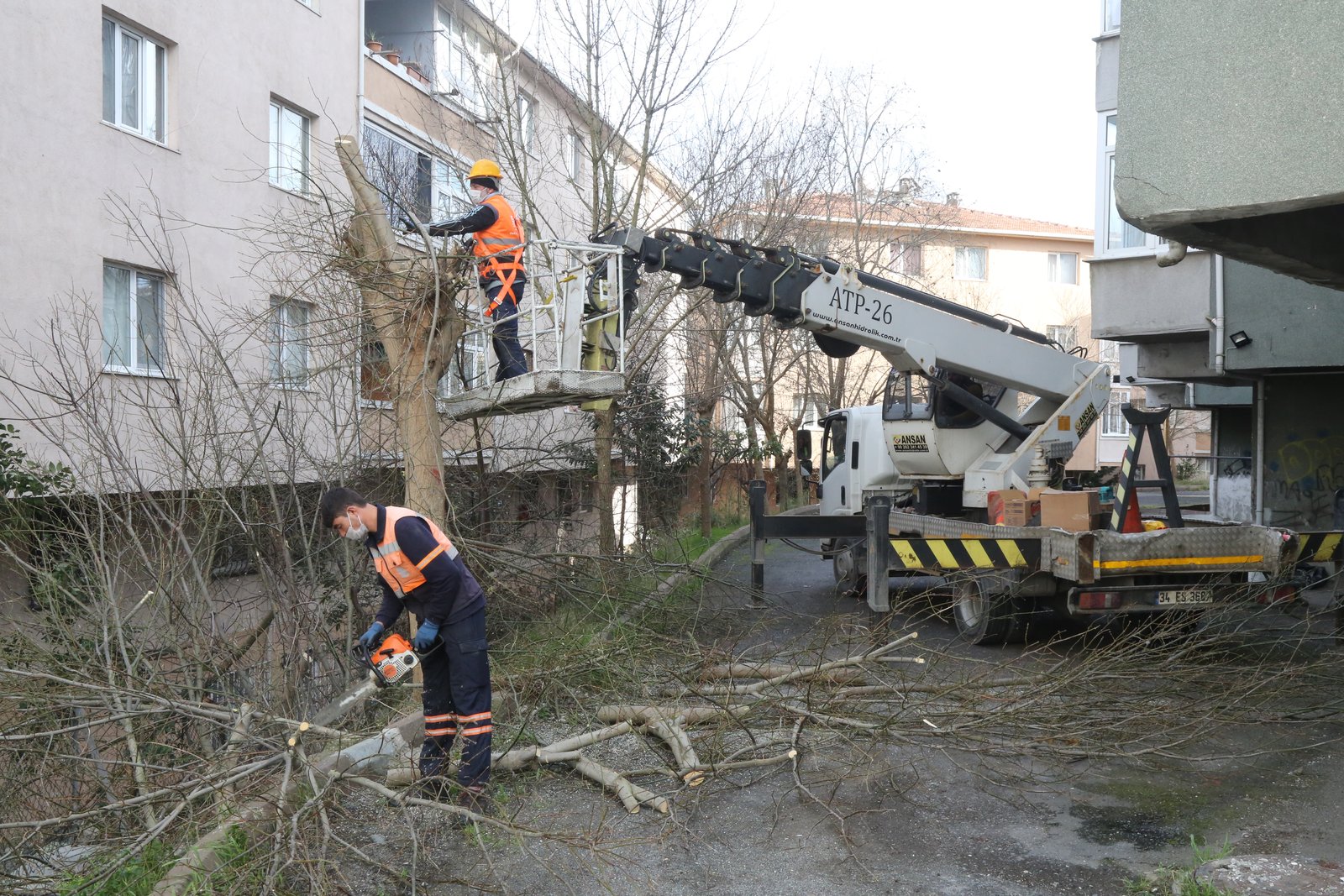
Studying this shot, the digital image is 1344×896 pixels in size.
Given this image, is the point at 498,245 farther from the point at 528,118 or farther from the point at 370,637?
the point at 528,118

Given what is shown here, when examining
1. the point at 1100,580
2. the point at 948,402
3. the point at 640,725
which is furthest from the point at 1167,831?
the point at 948,402

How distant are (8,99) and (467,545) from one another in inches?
269

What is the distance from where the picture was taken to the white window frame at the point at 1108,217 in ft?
42.1

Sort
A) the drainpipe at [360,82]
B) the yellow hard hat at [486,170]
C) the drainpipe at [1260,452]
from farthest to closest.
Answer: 1. the drainpipe at [360,82]
2. the drainpipe at [1260,452]
3. the yellow hard hat at [486,170]

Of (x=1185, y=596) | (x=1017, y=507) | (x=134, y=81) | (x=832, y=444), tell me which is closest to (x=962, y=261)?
(x=832, y=444)

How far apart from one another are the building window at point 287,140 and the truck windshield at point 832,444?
7541mm

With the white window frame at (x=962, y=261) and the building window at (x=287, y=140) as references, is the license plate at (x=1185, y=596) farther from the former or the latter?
the white window frame at (x=962, y=261)

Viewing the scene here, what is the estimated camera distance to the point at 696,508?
21.9m

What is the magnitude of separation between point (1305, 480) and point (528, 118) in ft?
34.7

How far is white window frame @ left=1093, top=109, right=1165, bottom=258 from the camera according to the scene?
1284cm

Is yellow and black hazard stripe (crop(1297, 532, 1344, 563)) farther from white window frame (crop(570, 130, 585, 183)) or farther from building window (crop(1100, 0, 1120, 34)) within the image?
white window frame (crop(570, 130, 585, 183))

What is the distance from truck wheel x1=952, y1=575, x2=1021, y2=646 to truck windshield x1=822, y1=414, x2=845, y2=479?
3.95 metres

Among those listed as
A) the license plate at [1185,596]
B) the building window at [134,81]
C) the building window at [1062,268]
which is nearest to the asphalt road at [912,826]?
the license plate at [1185,596]

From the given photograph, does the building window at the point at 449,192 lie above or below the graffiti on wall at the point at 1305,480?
above
